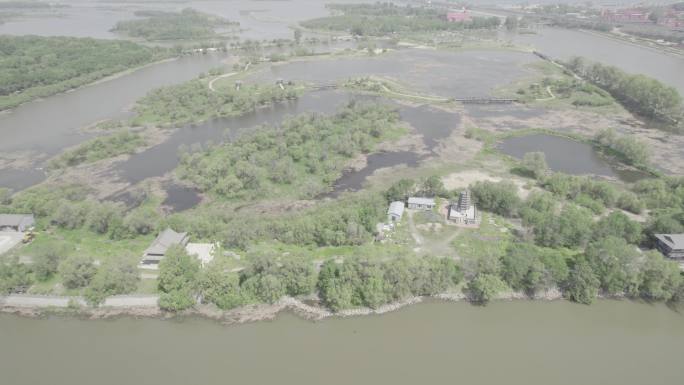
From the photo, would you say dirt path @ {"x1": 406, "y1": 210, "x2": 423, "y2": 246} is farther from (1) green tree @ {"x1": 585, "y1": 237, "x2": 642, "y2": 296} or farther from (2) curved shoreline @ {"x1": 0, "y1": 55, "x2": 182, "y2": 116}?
(2) curved shoreline @ {"x1": 0, "y1": 55, "x2": 182, "y2": 116}

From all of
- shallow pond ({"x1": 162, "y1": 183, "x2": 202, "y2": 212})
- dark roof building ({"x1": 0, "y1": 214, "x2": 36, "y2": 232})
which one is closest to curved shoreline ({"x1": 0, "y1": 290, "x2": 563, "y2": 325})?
dark roof building ({"x1": 0, "y1": 214, "x2": 36, "y2": 232})

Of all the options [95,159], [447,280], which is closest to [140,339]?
[447,280]

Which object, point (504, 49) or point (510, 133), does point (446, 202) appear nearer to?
point (510, 133)

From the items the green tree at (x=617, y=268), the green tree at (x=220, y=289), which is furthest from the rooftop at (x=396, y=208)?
the green tree at (x=220, y=289)

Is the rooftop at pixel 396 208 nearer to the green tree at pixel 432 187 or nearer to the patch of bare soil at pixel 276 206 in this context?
the green tree at pixel 432 187

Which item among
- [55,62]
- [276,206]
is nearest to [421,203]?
[276,206]
